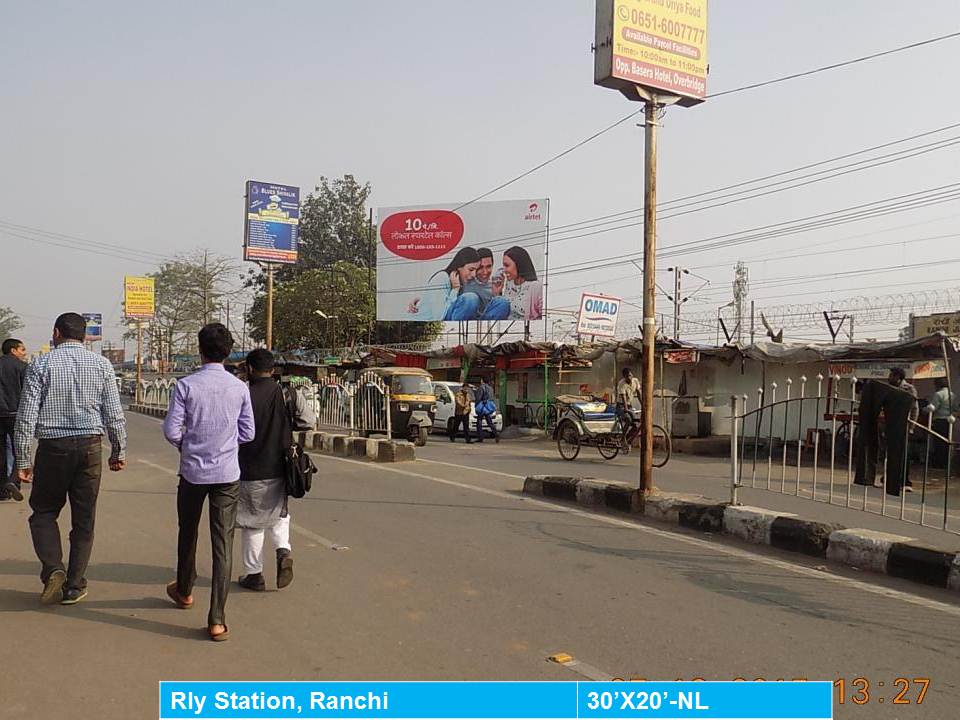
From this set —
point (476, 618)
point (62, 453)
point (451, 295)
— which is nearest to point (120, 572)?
point (62, 453)

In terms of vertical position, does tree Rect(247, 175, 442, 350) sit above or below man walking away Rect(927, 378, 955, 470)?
above

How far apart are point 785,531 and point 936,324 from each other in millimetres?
13627

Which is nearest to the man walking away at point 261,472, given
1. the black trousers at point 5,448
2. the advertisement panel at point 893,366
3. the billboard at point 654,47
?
the black trousers at point 5,448

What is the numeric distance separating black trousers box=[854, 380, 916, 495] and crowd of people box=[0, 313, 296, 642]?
471cm

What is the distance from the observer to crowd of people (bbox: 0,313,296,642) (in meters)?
4.54

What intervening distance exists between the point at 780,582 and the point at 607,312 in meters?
16.7

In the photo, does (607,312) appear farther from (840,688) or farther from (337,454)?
(840,688)

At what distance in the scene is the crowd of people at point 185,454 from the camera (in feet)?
14.9

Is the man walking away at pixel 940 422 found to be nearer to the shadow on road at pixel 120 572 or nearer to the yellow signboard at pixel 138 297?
the shadow on road at pixel 120 572

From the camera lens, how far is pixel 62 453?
496 cm

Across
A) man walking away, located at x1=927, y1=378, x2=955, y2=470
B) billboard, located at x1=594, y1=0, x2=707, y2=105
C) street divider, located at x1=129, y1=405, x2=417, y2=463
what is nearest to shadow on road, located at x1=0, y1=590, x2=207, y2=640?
billboard, located at x1=594, y1=0, x2=707, y2=105

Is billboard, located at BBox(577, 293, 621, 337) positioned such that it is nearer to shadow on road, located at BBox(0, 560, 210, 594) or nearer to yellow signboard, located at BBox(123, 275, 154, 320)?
shadow on road, located at BBox(0, 560, 210, 594)

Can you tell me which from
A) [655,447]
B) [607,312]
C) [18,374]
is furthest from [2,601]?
[607,312]

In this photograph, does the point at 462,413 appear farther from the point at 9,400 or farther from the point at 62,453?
the point at 62,453
